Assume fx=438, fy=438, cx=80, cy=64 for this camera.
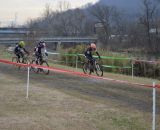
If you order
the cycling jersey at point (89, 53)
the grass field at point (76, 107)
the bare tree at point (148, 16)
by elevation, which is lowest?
the grass field at point (76, 107)

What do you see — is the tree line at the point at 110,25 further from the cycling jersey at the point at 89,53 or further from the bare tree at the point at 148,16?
the cycling jersey at the point at 89,53

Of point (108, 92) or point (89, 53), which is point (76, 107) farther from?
point (89, 53)

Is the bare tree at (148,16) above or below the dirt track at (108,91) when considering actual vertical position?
above

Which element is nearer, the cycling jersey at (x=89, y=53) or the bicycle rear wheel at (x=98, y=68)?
the cycling jersey at (x=89, y=53)

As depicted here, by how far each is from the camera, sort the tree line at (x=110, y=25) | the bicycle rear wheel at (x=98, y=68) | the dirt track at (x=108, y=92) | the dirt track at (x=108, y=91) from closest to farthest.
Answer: the dirt track at (x=108, y=92) → the dirt track at (x=108, y=91) → the bicycle rear wheel at (x=98, y=68) → the tree line at (x=110, y=25)

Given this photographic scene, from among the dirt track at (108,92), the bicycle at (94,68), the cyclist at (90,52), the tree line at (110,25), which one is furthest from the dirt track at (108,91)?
the tree line at (110,25)

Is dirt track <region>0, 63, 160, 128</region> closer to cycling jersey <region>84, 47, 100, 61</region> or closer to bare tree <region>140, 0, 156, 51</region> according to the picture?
cycling jersey <region>84, 47, 100, 61</region>

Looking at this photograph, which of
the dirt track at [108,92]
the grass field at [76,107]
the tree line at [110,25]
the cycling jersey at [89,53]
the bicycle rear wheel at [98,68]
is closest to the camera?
the grass field at [76,107]

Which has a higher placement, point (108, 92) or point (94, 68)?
point (94, 68)

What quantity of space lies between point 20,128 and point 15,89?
629 cm

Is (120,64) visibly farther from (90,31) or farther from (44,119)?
(90,31)

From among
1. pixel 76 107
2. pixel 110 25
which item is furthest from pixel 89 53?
pixel 110 25

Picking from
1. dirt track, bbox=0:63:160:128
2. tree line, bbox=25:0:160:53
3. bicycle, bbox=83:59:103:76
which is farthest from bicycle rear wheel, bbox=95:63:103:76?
tree line, bbox=25:0:160:53

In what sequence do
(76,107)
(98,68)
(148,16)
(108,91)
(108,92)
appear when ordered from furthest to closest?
(148,16) < (98,68) < (108,91) < (108,92) < (76,107)
